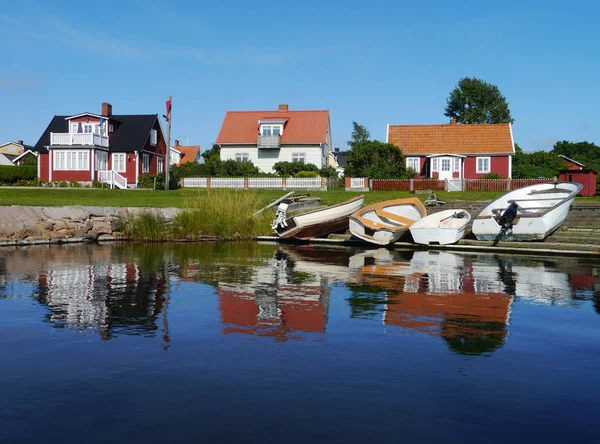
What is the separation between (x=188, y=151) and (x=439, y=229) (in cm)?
7593

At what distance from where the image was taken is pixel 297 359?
7.98 m

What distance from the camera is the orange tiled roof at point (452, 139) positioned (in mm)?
54688

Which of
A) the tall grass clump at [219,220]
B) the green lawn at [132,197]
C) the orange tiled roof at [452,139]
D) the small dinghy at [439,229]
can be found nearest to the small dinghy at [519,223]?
the small dinghy at [439,229]

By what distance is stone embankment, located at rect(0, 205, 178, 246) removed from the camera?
2408cm

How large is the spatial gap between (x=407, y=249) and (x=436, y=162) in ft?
101

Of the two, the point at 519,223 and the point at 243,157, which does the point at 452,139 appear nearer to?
the point at 243,157

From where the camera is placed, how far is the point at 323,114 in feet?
211

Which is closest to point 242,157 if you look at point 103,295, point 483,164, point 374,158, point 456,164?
point 374,158

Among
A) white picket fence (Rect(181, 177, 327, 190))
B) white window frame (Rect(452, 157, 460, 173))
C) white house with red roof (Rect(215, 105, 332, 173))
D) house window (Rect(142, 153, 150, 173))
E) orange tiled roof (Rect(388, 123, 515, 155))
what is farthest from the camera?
white house with red roof (Rect(215, 105, 332, 173))

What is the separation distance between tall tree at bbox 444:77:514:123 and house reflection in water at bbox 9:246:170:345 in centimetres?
8589

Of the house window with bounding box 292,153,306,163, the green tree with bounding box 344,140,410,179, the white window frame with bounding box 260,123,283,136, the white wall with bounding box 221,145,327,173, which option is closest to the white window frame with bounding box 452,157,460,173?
the green tree with bounding box 344,140,410,179

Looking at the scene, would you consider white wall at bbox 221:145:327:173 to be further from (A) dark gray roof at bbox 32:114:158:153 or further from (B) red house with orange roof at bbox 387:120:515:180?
(A) dark gray roof at bbox 32:114:158:153

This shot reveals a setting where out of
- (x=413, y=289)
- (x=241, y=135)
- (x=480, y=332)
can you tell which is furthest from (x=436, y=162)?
(x=480, y=332)

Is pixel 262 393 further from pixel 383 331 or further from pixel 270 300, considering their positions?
pixel 270 300
